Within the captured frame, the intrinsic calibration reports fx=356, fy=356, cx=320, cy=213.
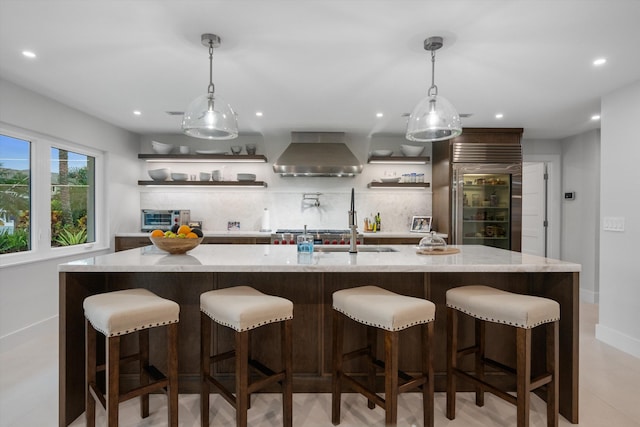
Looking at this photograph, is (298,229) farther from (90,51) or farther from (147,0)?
(147,0)

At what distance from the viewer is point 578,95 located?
3.48m

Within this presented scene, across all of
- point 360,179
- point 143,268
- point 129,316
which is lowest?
point 129,316

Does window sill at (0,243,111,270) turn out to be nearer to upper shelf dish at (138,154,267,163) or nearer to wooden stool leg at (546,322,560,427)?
upper shelf dish at (138,154,267,163)

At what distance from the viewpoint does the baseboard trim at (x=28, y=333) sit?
311 cm

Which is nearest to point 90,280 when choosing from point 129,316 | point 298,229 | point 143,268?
point 143,268

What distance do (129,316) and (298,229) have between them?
371 cm

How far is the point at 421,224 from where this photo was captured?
5195mm

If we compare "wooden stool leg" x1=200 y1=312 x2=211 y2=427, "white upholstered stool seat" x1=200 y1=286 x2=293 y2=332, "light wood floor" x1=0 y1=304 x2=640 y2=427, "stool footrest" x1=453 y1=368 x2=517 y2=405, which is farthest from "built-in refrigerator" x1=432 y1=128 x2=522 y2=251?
"wooden stool leg" x1=200 y1=312 x2=211 y2=427

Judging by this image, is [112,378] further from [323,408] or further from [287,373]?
[323,408]

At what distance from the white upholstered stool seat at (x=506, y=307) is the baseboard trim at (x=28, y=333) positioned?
3.70 m

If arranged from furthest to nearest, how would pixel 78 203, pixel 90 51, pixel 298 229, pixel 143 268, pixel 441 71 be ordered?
pixel 298 229
pixel 78 203
pixel 441 71
pixel 90 51
pixel 143 268

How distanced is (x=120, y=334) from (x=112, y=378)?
7.9 inches

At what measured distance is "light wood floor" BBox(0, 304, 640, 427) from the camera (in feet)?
6.71

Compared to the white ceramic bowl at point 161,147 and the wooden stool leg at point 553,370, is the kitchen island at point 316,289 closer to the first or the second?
the wooden stool leg at point 553,370
